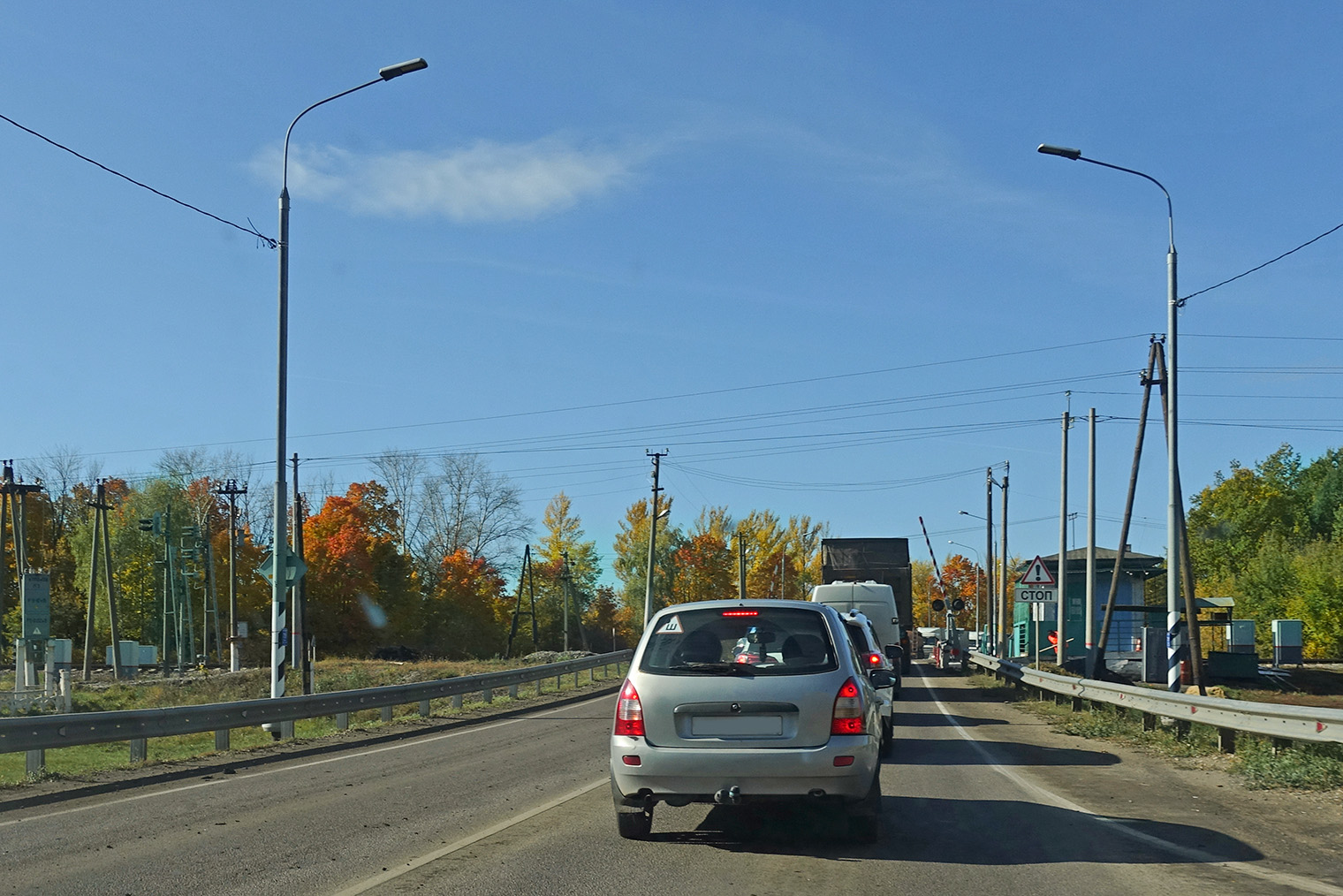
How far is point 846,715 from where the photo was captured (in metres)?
7.77

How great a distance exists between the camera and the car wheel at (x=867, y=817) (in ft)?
26.0

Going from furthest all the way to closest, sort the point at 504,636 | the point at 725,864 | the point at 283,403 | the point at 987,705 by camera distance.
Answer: the point at 504,636 → the point at 987,705 → the point at 283,403 → the point at 725,864

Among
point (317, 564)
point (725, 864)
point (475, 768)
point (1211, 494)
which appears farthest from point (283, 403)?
point (1211, 494)

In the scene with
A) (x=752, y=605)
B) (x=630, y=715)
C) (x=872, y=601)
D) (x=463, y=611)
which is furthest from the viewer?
(x=463, y=611)

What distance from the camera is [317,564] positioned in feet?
234

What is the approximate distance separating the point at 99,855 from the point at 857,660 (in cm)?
512

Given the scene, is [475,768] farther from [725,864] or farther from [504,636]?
[504,636]

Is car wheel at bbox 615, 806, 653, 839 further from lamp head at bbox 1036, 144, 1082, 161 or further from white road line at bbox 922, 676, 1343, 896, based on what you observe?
lamp head at bbox 1036, 144, 1082, 161

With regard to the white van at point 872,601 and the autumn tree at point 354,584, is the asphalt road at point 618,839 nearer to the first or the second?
the white van at point 872,601

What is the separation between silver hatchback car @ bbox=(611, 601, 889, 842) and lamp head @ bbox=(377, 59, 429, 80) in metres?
13.1

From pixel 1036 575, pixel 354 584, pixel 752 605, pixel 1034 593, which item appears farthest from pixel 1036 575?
pixel 354 584

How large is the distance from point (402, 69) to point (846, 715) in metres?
14.4

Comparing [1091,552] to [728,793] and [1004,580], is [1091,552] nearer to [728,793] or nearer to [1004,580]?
[1004,580]

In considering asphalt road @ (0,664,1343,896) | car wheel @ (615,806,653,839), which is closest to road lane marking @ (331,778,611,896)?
asphalt road @ (0,664,1343,896)
